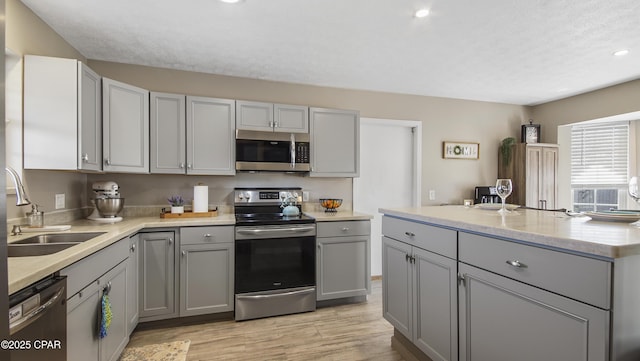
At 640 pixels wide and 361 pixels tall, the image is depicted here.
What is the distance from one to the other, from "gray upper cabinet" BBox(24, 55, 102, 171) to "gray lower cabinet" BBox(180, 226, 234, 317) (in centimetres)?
99

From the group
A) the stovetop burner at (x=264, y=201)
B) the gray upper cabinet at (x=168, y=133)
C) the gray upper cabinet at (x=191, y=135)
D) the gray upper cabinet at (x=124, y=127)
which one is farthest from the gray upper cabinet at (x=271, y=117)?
the gray upper cabinet at (x=124, y=127)

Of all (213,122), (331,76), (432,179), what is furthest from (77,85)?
(432,179)

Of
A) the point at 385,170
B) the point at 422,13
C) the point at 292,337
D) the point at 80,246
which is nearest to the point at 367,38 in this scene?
the point at 422,13

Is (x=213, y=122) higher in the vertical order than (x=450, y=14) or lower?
lower

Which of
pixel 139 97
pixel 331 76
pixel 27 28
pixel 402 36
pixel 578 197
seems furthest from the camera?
pixel 578 197

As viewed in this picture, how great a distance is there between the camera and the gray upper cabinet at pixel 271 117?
3166mm

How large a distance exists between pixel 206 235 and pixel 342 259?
133cm

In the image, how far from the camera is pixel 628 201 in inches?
161

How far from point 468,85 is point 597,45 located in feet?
4.07

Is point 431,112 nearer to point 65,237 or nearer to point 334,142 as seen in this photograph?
point 334,142

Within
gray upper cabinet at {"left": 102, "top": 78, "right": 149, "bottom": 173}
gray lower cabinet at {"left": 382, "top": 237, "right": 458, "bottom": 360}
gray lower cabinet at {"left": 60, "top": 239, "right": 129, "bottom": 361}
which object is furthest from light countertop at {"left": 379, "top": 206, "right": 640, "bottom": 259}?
gray upper cabinet at {"left": 102, "top": 78, "right": 149, "bottom": 173}

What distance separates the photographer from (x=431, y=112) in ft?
13.8

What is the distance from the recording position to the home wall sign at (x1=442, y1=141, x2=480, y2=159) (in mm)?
4266

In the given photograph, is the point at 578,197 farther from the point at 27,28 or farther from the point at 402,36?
the point at 27,28
